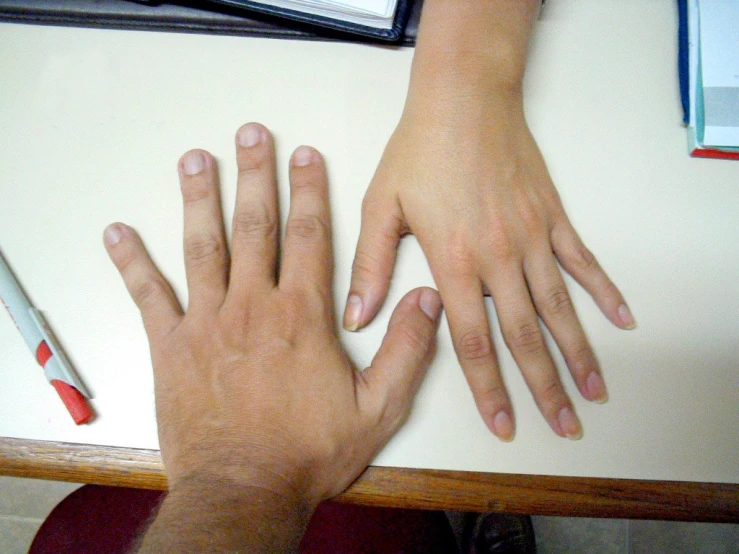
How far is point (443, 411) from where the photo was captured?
421 mm

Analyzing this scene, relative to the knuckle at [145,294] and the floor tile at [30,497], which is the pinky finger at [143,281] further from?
the floor tile at [30,497]

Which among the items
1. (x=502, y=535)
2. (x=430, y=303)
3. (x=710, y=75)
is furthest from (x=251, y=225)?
(x=502, y=535)

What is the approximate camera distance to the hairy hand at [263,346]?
15.9 inches

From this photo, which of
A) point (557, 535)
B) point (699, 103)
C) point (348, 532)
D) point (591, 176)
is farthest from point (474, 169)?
point (557, 535)

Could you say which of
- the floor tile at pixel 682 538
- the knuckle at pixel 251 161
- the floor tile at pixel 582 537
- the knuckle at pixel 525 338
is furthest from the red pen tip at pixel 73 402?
the floor tile at pixel 682 538

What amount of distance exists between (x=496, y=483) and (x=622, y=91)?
392mm

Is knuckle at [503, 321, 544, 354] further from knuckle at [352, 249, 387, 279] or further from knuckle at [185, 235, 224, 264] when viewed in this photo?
knuckle at [185, 235, 224, 264]

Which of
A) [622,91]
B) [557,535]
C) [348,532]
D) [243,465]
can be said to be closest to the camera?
[243,465]

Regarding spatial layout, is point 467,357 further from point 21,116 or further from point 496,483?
point 21,116

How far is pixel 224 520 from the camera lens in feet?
1.18

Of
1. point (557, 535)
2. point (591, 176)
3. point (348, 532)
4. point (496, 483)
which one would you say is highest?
point (591, 176)

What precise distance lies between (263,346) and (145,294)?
0.36 feet

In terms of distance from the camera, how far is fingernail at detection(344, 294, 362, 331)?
0.44m

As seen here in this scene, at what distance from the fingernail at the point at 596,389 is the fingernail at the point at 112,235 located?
0.42 m
